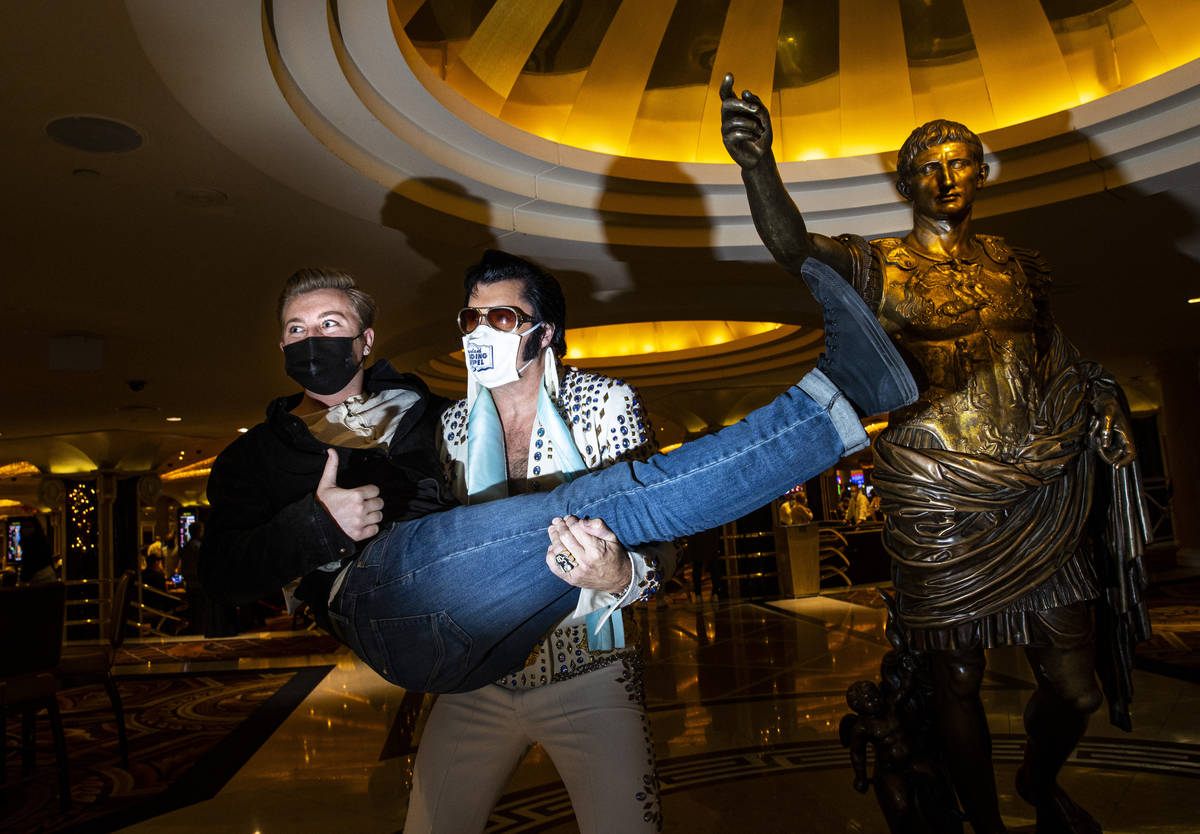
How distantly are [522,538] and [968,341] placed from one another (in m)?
1.60

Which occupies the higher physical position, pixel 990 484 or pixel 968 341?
pixel 968 341

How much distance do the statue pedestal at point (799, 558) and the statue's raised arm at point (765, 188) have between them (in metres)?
9.72

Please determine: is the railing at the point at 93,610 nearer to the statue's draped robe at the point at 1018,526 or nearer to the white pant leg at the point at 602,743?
the statue's draped robe at the point at 1018,526

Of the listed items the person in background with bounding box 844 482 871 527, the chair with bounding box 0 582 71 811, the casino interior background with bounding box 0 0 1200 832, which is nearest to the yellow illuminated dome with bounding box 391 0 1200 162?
the casino interior background with bounding box 0 0 1200 832

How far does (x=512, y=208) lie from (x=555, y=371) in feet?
10.5

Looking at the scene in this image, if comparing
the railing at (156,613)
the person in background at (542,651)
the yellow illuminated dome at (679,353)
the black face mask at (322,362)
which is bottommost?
the railing at (156,613)

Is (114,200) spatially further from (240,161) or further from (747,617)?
(747,617)

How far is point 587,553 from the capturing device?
1.23m

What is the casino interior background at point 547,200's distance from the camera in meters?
3.29

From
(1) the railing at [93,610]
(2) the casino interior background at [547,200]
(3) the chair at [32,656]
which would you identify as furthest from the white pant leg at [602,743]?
(1) the railing at [93,610]

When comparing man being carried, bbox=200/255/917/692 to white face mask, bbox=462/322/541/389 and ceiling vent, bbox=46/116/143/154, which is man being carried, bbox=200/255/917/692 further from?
ceiling vent, bbox=46/116/143/154

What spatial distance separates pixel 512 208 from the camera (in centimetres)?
475

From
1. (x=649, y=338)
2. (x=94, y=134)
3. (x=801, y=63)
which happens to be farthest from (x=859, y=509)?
(x=94, y=134)

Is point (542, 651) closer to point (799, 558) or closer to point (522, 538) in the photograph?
point (522, 538)
